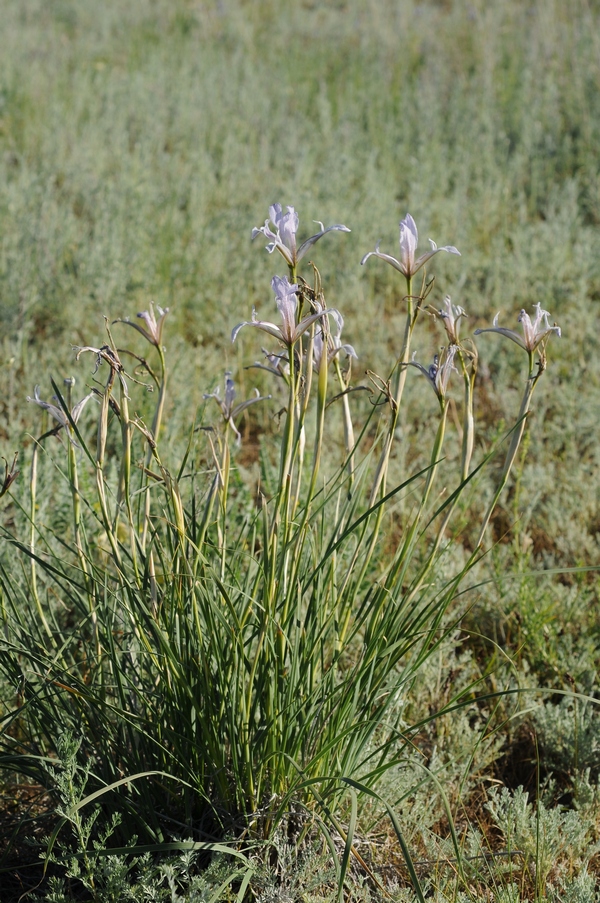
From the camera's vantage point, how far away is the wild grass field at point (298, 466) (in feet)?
4.62

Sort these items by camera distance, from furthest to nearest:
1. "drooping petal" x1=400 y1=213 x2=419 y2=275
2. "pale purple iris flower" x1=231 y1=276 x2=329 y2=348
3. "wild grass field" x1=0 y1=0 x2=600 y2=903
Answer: "wild grass field" x1=0 y1=0 x2=600 y2=903
"drooping petal" x1=400 y1=213 x2=419 y2=275
"pale purple iris flower" x1=231 y1=276 x2=329 y2=348

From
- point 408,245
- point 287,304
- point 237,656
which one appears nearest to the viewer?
point 287,304

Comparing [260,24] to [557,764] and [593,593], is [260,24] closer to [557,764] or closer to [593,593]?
[593,593]

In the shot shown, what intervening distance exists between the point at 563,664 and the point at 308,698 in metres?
0.99

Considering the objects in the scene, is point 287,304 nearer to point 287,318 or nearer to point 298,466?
point 287,318

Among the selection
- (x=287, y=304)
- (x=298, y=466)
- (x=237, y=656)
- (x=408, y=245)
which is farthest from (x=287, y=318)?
(x=237, y=656)

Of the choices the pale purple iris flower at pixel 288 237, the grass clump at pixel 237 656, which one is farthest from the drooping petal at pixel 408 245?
the pale purple iris flower at pixel 288 237

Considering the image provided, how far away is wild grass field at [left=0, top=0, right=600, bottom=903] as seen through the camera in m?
1.41

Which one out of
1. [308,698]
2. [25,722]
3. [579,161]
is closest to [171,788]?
[308,698]

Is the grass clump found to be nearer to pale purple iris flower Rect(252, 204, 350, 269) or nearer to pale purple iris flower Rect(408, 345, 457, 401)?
pale purple iris flower Rect(408, 345, 457, 401)

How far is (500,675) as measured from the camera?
2.12 metres

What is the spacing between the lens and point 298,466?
4.85 feet

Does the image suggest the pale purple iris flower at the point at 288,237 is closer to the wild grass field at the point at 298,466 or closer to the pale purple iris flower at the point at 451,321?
the wild grass field at the point at 298,466

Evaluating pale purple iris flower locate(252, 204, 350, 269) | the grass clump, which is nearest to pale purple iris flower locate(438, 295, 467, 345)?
the grass clump
